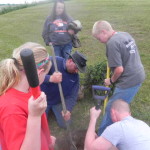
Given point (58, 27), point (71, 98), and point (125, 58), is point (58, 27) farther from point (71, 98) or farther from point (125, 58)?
point (125, 58)

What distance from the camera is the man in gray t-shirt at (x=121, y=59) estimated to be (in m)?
3.05

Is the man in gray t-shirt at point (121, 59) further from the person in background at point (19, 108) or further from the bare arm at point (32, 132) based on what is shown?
the bare arm at point (32, 132)

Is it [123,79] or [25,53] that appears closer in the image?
[25,53]

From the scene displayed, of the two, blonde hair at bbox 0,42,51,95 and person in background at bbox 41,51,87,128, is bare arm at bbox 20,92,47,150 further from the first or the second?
person in background at bbox 41,51,87,128

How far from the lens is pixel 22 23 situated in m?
13.9

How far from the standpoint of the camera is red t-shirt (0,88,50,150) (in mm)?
1370

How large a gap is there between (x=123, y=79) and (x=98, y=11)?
42.4 ft

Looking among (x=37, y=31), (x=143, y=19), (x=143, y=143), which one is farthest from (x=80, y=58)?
(x=143, y=19)

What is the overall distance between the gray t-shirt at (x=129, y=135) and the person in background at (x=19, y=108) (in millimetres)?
649

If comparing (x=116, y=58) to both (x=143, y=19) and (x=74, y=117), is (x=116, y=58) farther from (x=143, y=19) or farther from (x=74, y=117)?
(x=143, y=19)

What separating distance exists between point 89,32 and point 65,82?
732 centimetres

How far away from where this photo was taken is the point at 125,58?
3143 mm

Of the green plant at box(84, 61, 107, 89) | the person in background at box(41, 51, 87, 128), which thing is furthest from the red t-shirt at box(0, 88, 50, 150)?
the green plant at box(84, 61, 107, 89)

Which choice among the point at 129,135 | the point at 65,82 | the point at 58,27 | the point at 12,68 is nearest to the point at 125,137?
the point at 129,135
